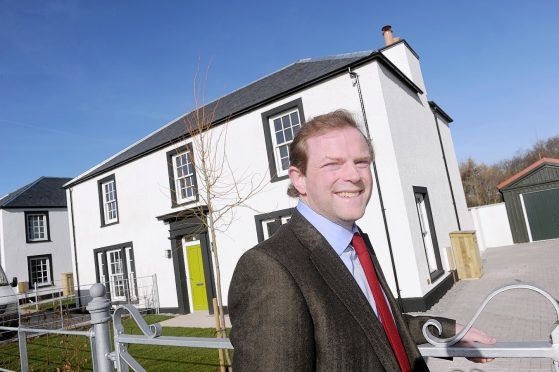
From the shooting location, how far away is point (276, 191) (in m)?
11.0

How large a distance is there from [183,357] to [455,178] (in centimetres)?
1481

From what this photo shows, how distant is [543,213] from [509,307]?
1452 cm

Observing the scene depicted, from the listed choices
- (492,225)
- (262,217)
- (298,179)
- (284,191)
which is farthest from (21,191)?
(492,225)

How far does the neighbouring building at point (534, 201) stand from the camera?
1850cm

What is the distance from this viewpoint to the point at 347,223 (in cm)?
146

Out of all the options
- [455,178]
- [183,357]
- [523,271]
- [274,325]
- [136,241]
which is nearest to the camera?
[274,325]

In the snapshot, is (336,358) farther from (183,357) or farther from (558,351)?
(183,357)

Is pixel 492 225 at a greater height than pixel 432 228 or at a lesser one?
lesser

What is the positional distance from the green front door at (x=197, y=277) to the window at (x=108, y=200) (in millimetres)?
5179

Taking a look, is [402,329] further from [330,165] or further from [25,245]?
[25,245]

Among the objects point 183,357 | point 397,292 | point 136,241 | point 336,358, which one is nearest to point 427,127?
point 397,292

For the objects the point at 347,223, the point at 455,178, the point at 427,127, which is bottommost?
the point at 347,223

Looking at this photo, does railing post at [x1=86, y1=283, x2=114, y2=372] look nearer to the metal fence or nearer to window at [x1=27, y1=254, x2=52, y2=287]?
the metal fence

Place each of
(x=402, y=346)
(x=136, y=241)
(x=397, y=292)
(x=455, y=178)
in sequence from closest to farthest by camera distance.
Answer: (x=402, y=346) < (x=397, y=292) < (x=136, y=241) < (x=455, y=178)
